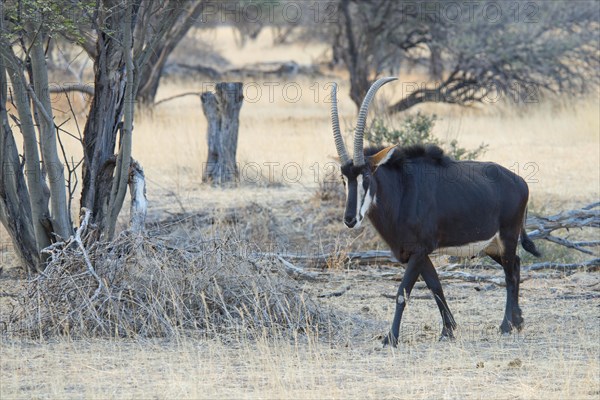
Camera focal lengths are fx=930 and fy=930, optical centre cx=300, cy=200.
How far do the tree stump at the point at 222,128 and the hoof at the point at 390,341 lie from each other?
7.27 m

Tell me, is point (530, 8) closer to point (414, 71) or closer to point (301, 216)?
point (414, 71)

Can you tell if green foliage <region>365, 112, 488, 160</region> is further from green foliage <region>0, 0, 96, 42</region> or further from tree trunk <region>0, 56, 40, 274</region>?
green foliage <region>0, 0, 96, 42</region>

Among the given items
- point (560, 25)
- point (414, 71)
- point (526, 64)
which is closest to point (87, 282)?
point (526, 64)

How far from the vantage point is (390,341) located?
6719 millimetres

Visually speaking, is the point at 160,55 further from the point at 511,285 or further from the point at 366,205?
the point at 366,205

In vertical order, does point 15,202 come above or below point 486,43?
below

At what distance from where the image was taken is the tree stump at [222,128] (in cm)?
1378

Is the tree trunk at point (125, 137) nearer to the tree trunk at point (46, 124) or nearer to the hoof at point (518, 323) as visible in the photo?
the tree trunk at point (46, 124)

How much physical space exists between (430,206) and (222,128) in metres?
7.27

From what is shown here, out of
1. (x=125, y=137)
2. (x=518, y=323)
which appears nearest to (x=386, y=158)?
(x=518, y=323)

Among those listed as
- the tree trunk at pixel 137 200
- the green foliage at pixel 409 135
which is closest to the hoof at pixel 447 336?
the tree trunk at pixel 137 200

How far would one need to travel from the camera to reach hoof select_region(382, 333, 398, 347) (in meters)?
6.69

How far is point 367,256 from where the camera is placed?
9.95m

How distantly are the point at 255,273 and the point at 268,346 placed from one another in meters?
1.03
